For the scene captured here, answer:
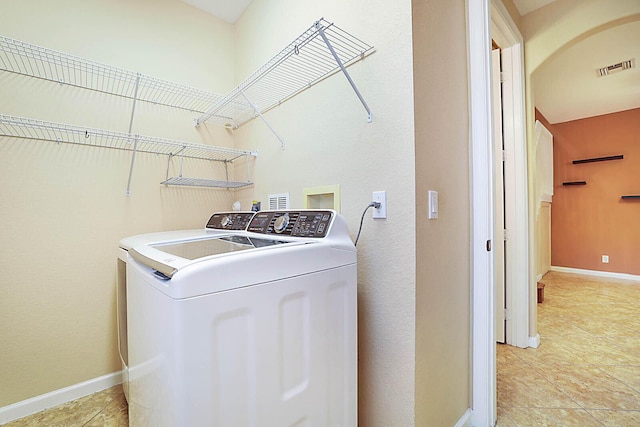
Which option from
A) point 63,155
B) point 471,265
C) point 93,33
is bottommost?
point 471,265

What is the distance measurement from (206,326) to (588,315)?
3.86 metres

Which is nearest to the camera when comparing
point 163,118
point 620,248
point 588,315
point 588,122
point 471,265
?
point 471,265

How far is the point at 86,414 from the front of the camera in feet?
4.86

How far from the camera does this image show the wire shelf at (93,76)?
1.46 meters

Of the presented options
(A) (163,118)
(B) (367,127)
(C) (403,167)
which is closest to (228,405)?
(C) (403,167)

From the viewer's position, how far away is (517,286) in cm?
213

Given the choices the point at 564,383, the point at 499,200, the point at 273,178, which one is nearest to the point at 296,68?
the point at 273,178

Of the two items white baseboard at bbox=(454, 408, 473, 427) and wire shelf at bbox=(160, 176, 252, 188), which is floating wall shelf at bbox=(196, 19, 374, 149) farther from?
white baseboard at bbox=(454, 408, 473, 427)

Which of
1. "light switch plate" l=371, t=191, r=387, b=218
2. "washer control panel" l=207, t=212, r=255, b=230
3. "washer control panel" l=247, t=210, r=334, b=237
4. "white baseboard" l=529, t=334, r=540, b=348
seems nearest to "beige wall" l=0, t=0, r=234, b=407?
"washer control panel" l=207, t=212, r=255, b=230

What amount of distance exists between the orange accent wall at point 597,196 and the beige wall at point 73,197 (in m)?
5.50

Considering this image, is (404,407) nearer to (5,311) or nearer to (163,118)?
(5,311)

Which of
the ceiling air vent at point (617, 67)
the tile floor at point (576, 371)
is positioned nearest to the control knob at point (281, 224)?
the tile floor at point (576, 371)

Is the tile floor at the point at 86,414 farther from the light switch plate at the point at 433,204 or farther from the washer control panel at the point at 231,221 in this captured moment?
the light switch plate at the point at 433,204

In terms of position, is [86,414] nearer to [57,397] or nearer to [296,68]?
[57,397]
